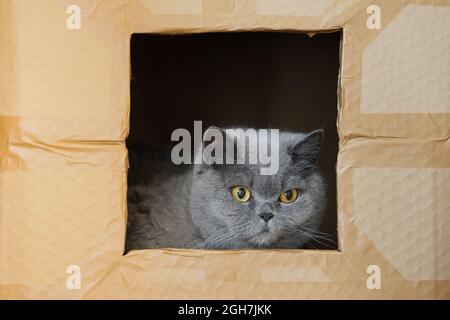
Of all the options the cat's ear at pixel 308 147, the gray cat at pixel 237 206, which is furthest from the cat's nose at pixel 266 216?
the cat's ear at pixel 308 147

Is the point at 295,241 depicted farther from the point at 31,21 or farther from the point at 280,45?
the point at 31,21

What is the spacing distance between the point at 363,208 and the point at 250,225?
0.32 meters

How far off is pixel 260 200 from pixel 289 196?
0.10 m

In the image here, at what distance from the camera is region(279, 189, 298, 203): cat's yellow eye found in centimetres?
132

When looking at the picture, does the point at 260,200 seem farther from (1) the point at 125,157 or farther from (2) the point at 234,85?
(2) the point at 234,85

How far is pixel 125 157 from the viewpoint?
1042 mm

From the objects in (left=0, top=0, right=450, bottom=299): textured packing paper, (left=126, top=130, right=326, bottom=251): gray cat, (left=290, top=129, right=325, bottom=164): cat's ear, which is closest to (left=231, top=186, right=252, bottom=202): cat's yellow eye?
(left=126, top=130, right=326, bottom=251): gray cat

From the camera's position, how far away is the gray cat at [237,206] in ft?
4.20

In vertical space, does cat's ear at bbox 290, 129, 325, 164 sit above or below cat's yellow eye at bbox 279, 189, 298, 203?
above

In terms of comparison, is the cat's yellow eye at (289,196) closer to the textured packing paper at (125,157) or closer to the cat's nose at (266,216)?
the cat's nose at (266,216)

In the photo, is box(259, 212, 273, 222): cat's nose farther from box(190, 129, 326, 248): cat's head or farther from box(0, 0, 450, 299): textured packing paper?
box(0, 0, 450, 299): textured packing paper

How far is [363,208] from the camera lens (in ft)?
3.43

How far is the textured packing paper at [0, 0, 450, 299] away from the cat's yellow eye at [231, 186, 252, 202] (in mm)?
268

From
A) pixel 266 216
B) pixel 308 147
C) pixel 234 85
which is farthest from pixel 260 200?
pixel 234 85
